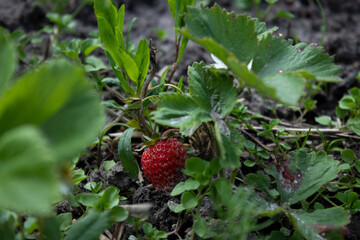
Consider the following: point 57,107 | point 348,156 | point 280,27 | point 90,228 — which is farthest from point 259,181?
point 280,27

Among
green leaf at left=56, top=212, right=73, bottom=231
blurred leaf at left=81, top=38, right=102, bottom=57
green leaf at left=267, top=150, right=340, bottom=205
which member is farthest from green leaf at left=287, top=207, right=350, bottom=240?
blurred leaf at left=81, top=38, right=102, bottom=57

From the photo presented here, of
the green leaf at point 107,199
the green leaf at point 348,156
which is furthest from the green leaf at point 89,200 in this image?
the green leaf at point 348,156

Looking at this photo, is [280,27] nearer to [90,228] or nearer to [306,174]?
[306,174]

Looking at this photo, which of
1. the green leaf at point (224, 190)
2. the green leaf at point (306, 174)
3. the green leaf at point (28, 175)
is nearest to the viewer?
the green leaf at point (28, 175)

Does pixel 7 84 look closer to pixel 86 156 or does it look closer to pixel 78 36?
pixel 86 156

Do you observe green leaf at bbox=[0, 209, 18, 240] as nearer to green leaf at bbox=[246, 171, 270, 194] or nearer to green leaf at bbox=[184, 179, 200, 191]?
green leaf at bbox=[184, 179, 200, 191]

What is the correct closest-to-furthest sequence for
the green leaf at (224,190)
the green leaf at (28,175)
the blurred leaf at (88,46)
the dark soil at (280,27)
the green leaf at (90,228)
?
the green leaf at (28,175) → the green leaf at (90,228) → the green leaf at (224,190) → the blurred leaf at (88,46) → the dark soil at (280,27)

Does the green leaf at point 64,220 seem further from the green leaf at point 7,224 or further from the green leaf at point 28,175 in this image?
the green leaf at point 28,175
